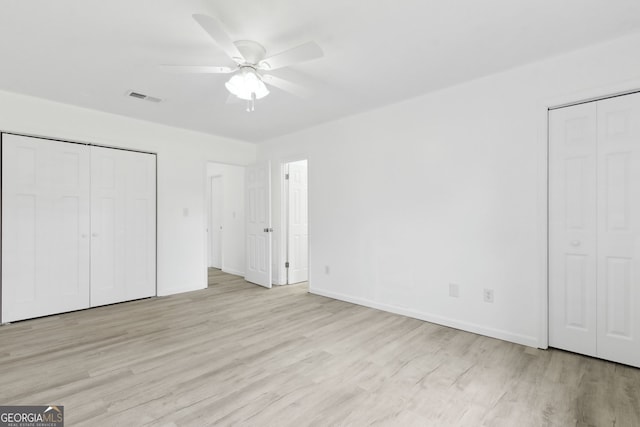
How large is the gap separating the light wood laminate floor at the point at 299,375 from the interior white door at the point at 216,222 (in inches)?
131

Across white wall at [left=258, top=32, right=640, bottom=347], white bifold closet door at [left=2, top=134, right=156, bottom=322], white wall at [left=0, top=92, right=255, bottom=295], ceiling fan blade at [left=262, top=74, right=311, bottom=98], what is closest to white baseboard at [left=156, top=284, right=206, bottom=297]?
white wall at [left=0, top=92, right=255, bottom=295]

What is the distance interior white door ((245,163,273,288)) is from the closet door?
4.97 feet

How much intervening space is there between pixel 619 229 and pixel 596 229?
133 mm

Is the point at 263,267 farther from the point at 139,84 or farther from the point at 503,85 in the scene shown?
the point at 503,85

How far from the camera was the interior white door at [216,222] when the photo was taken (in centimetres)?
662

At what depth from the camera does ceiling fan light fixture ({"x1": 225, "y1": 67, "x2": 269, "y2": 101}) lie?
246 cm

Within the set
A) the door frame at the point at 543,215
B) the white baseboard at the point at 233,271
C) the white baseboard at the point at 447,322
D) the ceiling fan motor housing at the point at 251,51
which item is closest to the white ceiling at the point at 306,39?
the ceiling fan motor housing at the point at 251,51

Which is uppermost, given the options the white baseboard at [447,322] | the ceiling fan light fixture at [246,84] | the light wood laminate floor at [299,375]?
the ceiling fan light fixture at [246,84]

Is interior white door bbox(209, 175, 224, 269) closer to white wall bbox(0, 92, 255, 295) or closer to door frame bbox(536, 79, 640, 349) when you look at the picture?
white wall bbox(0, 92, 255, 295)

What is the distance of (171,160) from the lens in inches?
181

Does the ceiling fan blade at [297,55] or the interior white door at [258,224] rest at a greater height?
the ceiling fan blade at [297,55]

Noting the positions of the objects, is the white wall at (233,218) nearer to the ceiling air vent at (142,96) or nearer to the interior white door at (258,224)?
the interior white door at (258,224)

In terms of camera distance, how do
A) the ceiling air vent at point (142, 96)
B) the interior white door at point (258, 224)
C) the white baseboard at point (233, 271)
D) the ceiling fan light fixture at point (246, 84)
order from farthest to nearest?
the white baseboard at point (233, 271) < the interior white door at point (258, 224) < the ceiling air vent at point (142, 96) < the ceiling fan light fixture at point (246, 84)

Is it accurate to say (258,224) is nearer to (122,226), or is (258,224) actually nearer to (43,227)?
(122,226)
